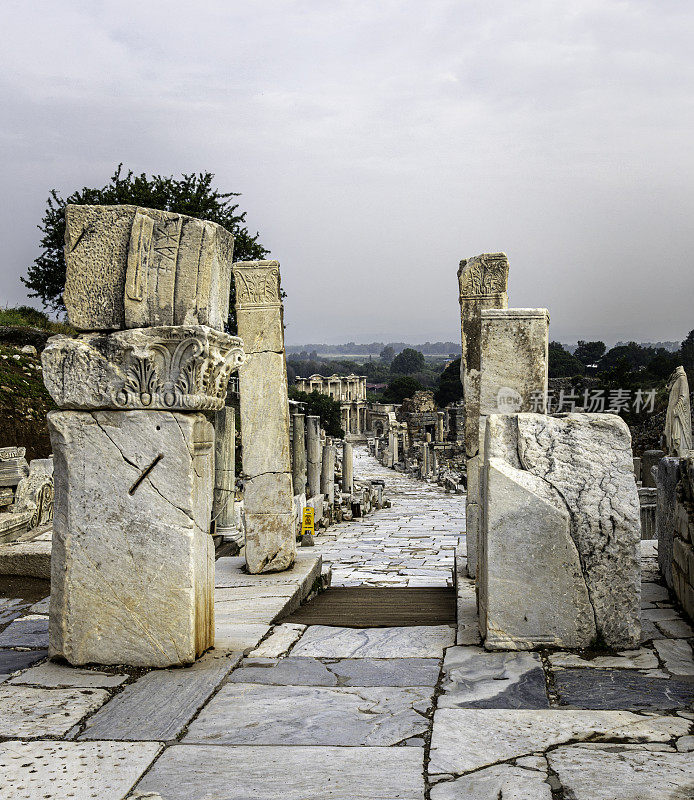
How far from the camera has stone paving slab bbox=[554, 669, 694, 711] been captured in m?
3.12

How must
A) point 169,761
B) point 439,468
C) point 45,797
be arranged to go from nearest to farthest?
point 45,797, point 169,761, point 439,468

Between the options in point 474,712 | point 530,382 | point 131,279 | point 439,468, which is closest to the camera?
point 474,712

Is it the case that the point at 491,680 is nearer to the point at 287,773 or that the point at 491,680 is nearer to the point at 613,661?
the point at 613,661

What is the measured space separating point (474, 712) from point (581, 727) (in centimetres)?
44

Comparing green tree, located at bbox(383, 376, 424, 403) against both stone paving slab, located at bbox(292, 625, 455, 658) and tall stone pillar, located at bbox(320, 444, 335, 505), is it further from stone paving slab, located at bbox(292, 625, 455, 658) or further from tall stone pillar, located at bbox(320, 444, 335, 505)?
stone paving slab, located at bbox(292, 625, 455, 658)

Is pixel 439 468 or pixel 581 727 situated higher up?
pixel 581 727

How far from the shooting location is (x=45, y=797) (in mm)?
2469

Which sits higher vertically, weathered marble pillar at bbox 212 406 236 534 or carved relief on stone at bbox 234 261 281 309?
carved relief on stone at bbox 234 261 281 309

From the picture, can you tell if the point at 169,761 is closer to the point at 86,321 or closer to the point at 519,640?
the point at 519,640

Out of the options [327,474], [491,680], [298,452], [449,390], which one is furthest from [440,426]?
[491,680]

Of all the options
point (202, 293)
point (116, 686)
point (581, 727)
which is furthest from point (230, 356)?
point (581, 727)

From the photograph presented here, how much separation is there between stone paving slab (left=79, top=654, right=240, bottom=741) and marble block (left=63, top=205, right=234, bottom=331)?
1.73 m

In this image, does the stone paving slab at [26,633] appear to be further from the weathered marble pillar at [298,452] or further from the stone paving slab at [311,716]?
the weathered marble pillar at [298,452]

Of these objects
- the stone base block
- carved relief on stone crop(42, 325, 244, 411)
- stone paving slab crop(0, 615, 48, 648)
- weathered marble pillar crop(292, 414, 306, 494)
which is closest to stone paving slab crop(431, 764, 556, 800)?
the stone base block
